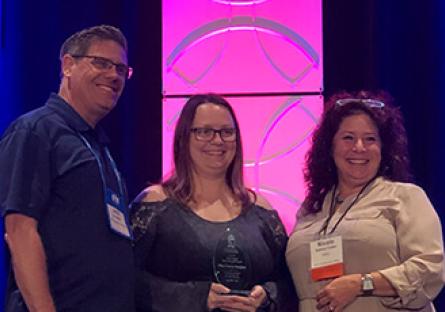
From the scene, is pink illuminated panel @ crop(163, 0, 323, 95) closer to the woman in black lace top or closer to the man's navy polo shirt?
the woman in black lace top

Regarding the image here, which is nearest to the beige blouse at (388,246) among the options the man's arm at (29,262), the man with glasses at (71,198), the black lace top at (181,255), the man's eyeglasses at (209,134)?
the black lace top at (181,255)

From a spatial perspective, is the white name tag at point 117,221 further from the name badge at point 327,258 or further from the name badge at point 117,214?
the name badge at point 327,258

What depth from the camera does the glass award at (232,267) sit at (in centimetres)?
232

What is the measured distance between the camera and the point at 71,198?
80.7 inches

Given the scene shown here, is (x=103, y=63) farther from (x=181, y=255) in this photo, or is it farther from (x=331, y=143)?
(x=331, y=143)

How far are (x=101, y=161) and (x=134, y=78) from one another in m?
1.25

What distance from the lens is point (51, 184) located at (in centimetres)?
203

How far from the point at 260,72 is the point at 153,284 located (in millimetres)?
1421

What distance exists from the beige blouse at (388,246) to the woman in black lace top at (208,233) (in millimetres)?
93

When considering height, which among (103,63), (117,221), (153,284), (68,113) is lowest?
(153,284)

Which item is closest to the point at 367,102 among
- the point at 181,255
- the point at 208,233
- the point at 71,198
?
the point at 208,233

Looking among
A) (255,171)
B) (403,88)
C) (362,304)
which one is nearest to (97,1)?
(255,171)

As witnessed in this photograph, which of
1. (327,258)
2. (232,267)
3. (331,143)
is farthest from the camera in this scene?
(331,143)

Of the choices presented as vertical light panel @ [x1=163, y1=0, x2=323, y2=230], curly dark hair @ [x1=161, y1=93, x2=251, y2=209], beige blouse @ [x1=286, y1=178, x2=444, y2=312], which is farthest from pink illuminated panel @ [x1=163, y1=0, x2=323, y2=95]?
beige blouse @ [x1=286, y1=178, x2=444, y2=312]
